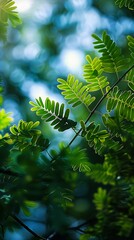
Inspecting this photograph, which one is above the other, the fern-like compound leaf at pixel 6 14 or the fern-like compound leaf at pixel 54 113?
the fern-like compound leaf at pixel 6 14

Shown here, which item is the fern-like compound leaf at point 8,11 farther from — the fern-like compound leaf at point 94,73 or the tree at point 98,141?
the fern-like compound leaf at point 94,73

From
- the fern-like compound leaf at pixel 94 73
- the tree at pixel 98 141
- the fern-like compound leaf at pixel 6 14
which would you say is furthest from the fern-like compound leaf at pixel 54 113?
the fern-like compound leaf at pixel 6 14

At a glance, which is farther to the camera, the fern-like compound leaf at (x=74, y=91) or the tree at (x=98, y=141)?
the fern-like compound leaf at (x=74, y=91)

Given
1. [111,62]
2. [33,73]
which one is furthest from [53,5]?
[111,62]

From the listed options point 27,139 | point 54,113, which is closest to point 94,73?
point 54,113

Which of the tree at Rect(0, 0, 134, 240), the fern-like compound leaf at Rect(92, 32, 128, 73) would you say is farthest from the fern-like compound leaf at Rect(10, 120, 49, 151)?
the fern-like compound leaf at Rect(92, 32, 128, 73)

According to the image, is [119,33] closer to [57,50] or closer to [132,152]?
[57,50]

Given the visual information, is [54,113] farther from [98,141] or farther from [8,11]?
[8,11]
